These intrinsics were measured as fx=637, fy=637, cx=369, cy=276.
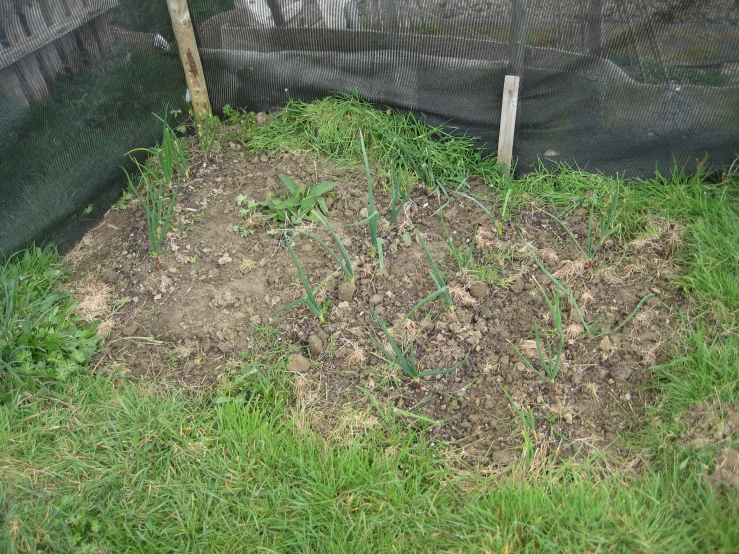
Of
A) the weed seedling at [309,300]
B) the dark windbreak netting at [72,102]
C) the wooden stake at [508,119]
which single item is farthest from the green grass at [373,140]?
the weed seedling at [309,300]

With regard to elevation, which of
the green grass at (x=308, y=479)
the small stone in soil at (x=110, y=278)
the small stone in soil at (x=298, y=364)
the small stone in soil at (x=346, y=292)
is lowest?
the green grass at (x=308, y=479)

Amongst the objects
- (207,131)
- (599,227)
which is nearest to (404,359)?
(599,227)

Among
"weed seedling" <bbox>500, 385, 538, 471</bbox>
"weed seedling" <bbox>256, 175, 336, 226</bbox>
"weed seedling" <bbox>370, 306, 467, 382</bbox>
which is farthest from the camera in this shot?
"weed seedling" <bbox>256, 175, 336, 226</bbox>

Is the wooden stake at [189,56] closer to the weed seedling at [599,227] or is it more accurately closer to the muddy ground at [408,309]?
the muddy ground at [408,309]

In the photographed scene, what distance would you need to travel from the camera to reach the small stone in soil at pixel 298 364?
8.48ft

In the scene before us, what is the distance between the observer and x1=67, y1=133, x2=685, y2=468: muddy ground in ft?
8.12

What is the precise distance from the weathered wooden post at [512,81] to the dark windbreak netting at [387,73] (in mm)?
11

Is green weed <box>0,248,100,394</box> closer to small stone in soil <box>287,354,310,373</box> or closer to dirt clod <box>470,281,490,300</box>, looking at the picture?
small stone in soil <box>287,354,310,373</box>

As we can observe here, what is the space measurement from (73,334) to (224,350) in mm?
650

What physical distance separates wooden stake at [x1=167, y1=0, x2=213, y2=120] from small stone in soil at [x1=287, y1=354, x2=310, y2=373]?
5.87 feet

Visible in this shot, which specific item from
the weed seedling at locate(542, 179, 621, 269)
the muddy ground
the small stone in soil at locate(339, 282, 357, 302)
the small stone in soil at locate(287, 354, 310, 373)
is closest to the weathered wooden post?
the muddy ground

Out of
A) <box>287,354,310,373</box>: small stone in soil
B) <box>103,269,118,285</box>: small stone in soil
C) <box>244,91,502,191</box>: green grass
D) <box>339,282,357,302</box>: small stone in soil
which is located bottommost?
<box>287,354,310,373</box>: small stone in soil

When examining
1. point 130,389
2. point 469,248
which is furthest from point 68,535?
point 469,248

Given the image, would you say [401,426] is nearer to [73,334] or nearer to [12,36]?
[73,334]
